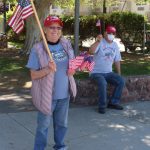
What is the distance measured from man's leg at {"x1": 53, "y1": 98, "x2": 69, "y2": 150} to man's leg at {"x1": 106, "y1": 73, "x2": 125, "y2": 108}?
2.60m

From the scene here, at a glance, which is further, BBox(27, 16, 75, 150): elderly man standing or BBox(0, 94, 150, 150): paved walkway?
BBox(0, 94, 150, 150): paved walkway

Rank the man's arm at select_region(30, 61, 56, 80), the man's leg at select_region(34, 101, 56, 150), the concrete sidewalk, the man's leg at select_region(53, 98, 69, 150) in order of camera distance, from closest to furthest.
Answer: the man's arm at select_region(30, 61, 56, 80) < the man's leg at select_region(34, 101, 56, 150) < the man's leg at select_region(53, 98, 69, 150) < the concrete sidewalk

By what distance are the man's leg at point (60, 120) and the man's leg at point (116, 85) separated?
260 centimetres

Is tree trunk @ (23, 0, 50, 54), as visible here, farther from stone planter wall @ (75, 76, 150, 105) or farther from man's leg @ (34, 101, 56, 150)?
man's leg @ (34, 101, 56, 150)

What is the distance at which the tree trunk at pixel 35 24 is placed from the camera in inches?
535

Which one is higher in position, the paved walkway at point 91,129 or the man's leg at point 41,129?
the man's leg at point 41,129

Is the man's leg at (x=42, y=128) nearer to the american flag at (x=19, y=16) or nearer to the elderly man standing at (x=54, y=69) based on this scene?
the elderly man standing at (x=54, y=69)

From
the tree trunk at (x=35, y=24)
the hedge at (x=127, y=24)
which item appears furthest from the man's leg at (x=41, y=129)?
the hedge at (x=127, y=24)

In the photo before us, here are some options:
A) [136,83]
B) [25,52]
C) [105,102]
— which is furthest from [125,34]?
[105,102]

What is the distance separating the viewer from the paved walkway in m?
5.77

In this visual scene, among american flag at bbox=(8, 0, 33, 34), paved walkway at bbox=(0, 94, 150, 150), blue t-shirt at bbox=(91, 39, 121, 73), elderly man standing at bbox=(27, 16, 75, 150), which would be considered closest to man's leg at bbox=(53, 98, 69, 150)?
elderly man standing at bbox=(27, 16, 75, 150)

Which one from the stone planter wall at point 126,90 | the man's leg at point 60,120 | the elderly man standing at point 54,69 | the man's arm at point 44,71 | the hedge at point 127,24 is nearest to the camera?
the man's arm at point 44,71

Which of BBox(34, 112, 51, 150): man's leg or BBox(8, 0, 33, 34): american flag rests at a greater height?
BBox(8, 0, 33, 34): american flag

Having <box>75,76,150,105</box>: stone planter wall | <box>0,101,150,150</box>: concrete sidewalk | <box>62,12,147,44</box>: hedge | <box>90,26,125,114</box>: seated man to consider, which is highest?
<box>62,12,147,44</box>: hedge
